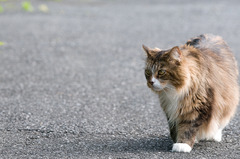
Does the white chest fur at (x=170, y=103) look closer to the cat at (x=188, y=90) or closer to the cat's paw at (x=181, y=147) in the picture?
the cat at (x=188, y=90)

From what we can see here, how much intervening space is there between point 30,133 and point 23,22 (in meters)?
7.42

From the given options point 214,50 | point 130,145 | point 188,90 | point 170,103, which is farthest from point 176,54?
point 130,145

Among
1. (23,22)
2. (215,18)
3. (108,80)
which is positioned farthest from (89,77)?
(215,18)

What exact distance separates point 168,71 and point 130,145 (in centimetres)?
91

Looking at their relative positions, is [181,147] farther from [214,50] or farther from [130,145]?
[214,50]

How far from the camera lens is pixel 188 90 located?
3871mm

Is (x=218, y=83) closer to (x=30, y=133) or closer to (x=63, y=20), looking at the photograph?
(x=30, y=133)

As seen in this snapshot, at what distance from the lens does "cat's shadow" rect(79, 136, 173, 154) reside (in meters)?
3.98

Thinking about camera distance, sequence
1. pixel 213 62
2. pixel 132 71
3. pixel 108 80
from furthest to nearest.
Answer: pixel 132 71
pixel 108 80
pixel 213 62

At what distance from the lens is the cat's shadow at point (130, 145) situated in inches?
157

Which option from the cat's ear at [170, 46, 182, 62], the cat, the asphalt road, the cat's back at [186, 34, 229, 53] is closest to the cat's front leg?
the cat

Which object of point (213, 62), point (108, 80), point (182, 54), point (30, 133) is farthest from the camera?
point (108, 80)

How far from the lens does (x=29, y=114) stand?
512cm

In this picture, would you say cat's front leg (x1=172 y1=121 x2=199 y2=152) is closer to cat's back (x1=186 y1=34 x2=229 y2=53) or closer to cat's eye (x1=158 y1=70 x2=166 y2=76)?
cat's eye (x1=158 y1=70 x2=166 y2=76)
